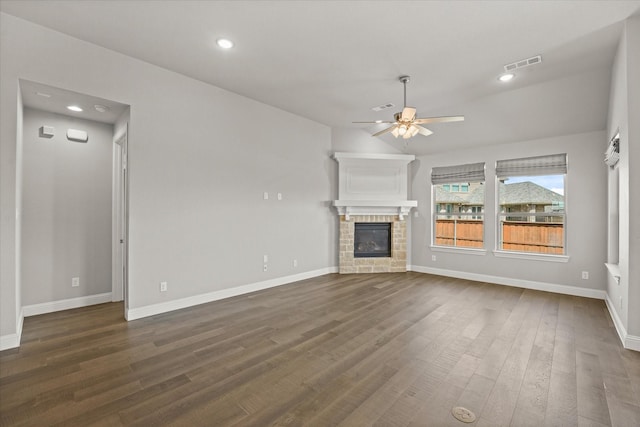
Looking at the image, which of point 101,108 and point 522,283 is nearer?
point 101,108

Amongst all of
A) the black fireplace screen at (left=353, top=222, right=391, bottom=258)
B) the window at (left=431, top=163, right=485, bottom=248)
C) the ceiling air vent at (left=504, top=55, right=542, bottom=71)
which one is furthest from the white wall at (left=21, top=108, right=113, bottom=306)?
the window at (left=431, top=163, right=485, bottom=248)

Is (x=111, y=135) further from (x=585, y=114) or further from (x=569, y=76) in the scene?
(x=585, y=114)

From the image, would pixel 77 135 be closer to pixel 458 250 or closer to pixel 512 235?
pixel 458 250

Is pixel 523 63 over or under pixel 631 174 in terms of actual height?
over

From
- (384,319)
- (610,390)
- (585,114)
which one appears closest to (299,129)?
(384,319)

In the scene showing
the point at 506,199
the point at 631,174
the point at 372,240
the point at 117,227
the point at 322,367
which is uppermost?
the point at 631,174

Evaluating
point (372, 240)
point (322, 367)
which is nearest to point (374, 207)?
point (372, 240)

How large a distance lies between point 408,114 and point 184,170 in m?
3.07

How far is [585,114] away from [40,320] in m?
7.95

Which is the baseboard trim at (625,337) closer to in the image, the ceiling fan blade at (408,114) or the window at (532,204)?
the window at (532,204)

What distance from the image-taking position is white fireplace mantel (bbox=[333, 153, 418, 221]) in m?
6.23

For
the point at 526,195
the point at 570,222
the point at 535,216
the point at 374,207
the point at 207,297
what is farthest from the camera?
the point at 374,207

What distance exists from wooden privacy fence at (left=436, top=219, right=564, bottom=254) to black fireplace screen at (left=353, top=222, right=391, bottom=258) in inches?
44.7

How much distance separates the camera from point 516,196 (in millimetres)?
5484
